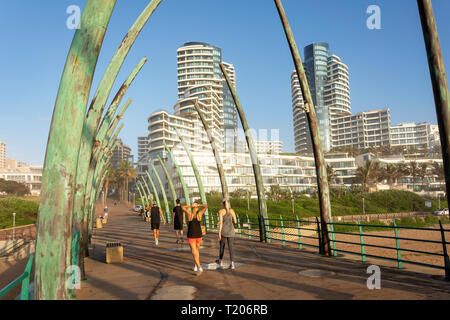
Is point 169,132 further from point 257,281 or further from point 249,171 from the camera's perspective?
point 257,281

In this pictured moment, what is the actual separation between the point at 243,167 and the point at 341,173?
35887mm

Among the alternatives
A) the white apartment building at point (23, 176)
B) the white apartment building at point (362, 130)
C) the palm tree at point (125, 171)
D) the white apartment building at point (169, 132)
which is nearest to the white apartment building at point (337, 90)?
the white apartment building at point (362, 130)

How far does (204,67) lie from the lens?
143 meters

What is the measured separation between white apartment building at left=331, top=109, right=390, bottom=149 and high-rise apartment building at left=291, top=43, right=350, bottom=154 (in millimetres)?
4404

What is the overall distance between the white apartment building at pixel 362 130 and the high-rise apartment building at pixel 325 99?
4.40 m

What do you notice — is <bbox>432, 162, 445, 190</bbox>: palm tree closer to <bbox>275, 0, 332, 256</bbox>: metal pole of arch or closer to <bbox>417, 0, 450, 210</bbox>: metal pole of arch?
<bbox>275, 0, 332, 256</bbox>: metal pole of arch

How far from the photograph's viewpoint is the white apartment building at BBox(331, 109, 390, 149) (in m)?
161

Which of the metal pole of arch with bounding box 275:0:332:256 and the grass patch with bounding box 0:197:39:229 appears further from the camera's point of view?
the grass patch with bounding box 0:197:39:229

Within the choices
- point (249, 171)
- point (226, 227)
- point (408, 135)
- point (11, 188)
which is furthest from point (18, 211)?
point (408, 135)

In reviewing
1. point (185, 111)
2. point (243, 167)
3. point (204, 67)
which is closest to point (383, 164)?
point (243, 167)

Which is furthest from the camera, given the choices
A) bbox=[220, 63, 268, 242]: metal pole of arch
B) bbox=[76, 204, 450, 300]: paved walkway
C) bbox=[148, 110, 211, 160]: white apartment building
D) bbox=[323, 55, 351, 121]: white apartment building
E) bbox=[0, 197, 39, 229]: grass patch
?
bbox=[323, 55, 351, 121]: white apartment building

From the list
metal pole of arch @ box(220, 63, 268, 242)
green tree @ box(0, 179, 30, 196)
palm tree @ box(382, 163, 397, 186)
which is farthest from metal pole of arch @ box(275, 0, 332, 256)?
green tree @ box(0, 179, 30, 196)

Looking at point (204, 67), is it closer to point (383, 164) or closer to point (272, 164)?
point (272, 164)

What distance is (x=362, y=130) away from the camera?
167 metres
